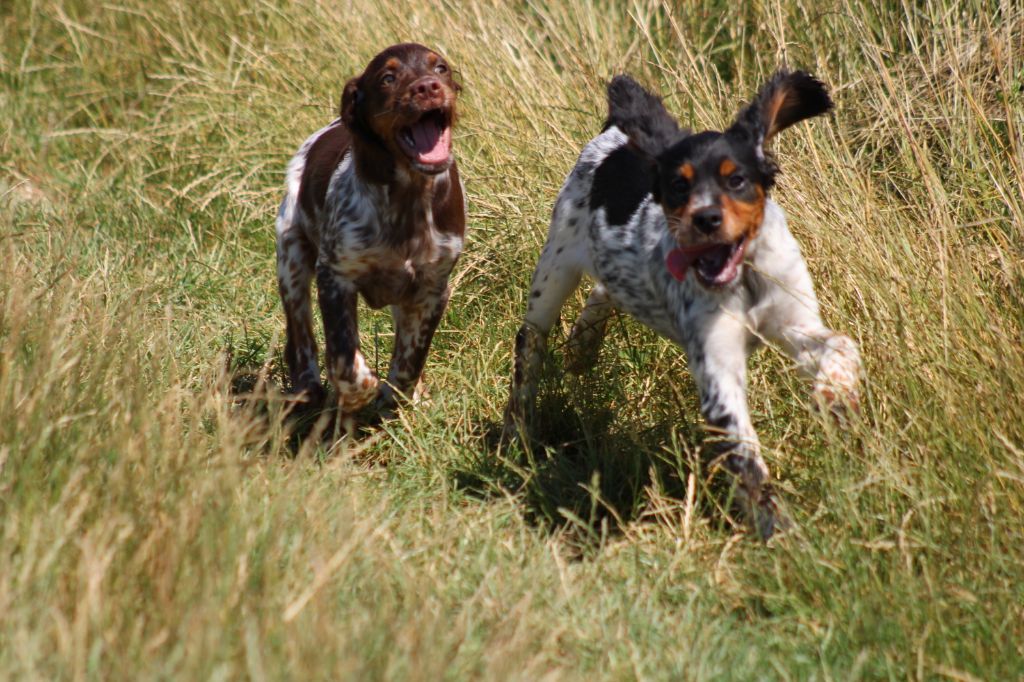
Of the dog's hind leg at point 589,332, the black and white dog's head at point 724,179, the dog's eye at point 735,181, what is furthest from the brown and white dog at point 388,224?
the dog's eye at point 735,181

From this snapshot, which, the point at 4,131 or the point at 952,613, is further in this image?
the point at 4,131

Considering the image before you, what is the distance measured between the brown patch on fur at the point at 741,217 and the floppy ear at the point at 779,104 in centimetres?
19

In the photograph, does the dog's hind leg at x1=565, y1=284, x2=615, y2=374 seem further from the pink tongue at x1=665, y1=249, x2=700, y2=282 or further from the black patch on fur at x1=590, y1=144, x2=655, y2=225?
the pink tongue at x1=665, y1=249, x2=700, y2=282

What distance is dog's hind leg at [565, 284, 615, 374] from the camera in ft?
15.6

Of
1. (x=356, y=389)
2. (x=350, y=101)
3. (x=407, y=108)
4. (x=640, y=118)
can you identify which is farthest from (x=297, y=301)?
(x=640, y=118)

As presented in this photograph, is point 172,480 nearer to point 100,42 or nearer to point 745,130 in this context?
point 745,130

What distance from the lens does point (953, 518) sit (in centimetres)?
333

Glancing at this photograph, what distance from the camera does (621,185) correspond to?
14.8 ft

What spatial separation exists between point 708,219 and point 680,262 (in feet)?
0.81

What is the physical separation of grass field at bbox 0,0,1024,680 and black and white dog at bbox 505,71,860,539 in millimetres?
139

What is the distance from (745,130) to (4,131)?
4.83m

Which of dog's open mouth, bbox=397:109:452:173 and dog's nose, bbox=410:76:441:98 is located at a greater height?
dog's nose, bbox=410:76:441:98

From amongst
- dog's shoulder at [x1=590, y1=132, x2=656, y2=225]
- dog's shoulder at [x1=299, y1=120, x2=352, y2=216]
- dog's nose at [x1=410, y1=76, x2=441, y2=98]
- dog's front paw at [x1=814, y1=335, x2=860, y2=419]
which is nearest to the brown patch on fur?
dog's front paw at [x1=814, y1=335, x2=860, y2=419]

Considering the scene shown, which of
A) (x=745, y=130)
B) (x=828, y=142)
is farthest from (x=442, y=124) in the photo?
(x=828, y=142)
